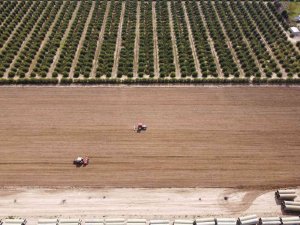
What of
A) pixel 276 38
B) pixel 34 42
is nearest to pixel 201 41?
pixel 276 38

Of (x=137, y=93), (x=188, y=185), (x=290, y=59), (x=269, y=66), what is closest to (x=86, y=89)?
(x=137, y=93)

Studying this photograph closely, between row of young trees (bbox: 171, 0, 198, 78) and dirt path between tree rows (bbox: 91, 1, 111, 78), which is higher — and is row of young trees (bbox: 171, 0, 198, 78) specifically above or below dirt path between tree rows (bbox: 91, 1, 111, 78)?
above

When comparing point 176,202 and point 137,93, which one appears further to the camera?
point 137,93

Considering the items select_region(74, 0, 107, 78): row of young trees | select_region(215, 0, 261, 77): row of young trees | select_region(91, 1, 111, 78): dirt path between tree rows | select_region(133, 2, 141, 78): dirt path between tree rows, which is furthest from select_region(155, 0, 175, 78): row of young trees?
select_region(74, 0, 107, 78): row of young trees

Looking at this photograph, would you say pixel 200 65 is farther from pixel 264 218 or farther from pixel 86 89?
pixel 264 218

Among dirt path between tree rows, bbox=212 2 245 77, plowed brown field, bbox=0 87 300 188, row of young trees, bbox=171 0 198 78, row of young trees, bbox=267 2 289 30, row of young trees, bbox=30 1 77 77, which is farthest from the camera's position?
row of young trees, bbox=267 2 289 30

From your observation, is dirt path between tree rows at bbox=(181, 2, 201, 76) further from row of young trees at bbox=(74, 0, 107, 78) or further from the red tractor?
the red tractor

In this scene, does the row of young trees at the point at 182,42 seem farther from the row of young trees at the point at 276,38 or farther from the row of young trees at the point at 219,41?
the row of young trees at the point at 276,38

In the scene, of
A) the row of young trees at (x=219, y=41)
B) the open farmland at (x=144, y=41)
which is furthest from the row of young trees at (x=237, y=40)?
the row of young trees at (x=219, y=41)
